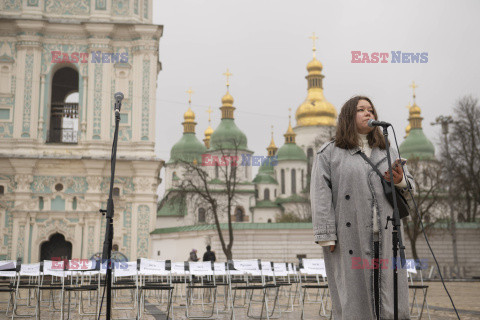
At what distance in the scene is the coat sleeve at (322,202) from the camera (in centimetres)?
436

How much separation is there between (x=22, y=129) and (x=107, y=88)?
4.04 metres

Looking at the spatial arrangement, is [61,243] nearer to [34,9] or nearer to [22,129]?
[22,129]

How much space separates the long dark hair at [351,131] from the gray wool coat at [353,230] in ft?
0.23

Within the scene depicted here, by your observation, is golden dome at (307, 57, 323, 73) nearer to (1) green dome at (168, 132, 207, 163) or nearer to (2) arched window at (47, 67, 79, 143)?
(1) green dome at (168, 132, 207, 163)

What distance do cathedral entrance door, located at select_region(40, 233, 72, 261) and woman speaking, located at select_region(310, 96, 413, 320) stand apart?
2449 cm

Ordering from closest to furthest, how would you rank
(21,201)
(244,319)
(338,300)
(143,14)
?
(338,300)
(244,319)
(21,201)
(143,14)

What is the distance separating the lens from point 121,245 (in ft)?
89.7

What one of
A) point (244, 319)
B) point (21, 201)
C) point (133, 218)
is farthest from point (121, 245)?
point (244, 319)

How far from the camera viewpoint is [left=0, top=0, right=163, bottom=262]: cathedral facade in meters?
27.0

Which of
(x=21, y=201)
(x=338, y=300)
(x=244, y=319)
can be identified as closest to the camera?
(x=338, y=300)

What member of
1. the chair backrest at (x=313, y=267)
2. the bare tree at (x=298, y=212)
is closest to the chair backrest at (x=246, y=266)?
the chair backrest at (x=313, y=267)

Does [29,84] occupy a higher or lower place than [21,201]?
higher

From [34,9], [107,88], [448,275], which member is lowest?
[448,275]

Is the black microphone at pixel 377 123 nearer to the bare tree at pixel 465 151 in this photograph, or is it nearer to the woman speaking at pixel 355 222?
the woman speaking at pixel 355 222
